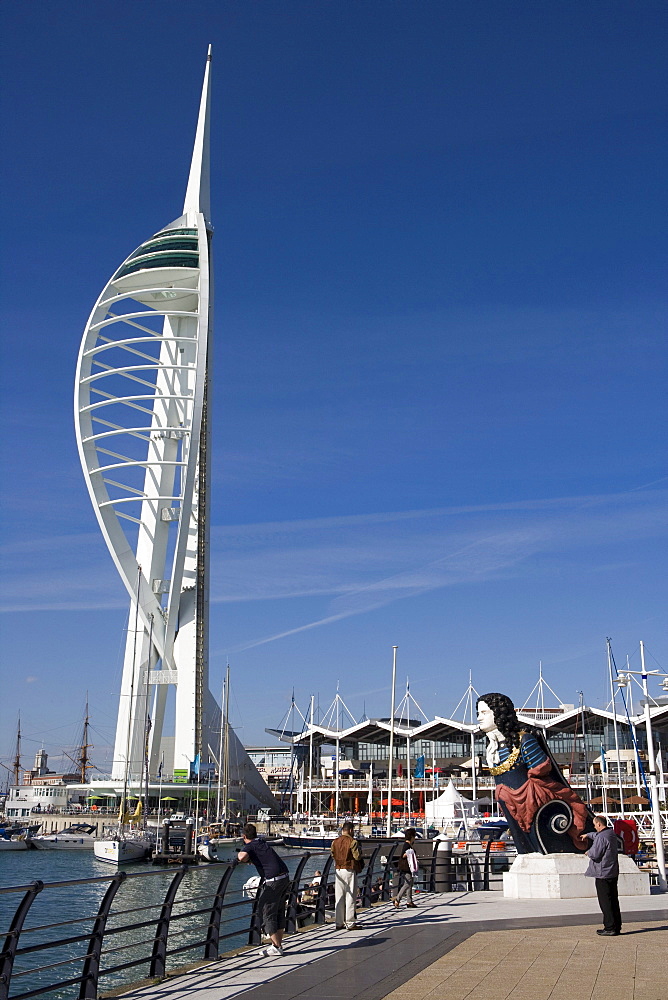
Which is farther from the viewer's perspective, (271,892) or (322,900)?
(322,900)

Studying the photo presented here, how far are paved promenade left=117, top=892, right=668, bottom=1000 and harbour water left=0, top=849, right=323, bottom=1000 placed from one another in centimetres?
72

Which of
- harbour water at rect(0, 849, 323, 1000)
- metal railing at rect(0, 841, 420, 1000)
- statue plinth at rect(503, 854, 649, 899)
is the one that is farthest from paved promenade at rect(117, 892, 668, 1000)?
statue plinth at rect(503, 854, 649, 899)

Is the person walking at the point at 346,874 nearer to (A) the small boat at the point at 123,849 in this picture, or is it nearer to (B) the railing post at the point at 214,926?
(B) the railing post at the point at 214,926

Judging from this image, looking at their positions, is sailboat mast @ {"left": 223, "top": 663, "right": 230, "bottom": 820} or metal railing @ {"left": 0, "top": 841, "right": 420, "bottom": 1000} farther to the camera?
sailboat mast @ {"left": 223, "top": 663, "right": 230, "bottom": 820}

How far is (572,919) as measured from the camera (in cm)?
1181

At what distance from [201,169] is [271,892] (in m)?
87.6

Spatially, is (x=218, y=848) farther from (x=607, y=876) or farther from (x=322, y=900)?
(x=607, y=876)

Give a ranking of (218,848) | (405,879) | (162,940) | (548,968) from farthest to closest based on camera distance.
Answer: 1. (218,848)
2. (405,879)
3. (162,940)
4. (548,968)

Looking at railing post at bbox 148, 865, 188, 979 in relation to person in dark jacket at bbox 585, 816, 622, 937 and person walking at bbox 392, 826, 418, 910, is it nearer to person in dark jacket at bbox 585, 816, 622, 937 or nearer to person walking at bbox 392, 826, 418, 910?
person in dark jacket at bbox 585, 816, 622, 937

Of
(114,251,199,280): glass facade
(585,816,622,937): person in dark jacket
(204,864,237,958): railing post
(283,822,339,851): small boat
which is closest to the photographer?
(204,864,237,958): railing post

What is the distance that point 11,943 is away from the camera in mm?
6855

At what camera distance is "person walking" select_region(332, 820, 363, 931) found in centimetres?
1109

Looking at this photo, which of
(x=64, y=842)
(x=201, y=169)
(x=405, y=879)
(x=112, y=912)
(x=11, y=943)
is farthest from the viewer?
(x=201, y=169)

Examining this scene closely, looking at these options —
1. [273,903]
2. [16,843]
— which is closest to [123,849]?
[16,843]
